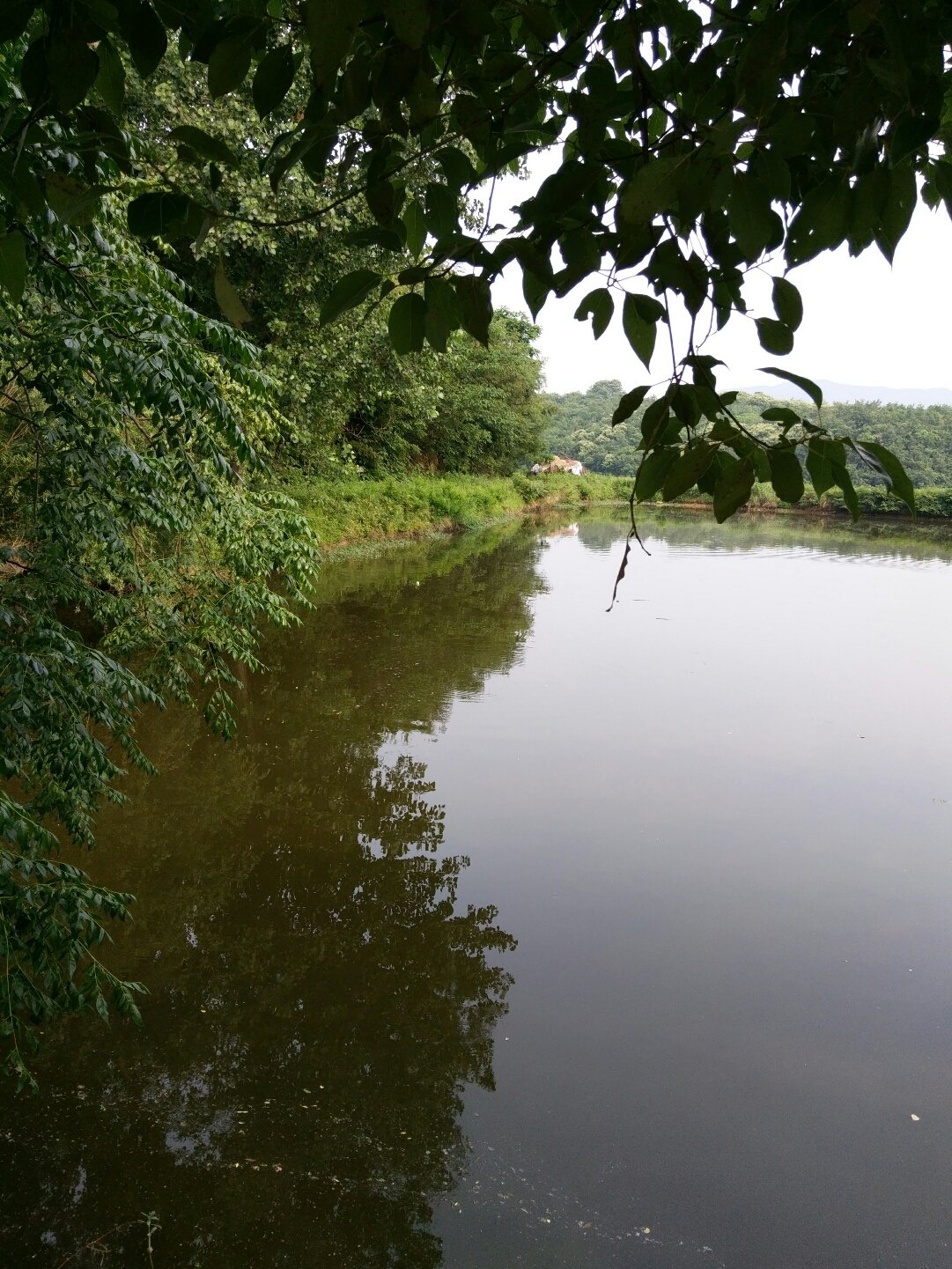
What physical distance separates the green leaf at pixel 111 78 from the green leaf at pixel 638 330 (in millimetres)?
708

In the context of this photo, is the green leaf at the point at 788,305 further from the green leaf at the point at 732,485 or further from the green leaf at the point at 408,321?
the green leaf at the point at 408,321

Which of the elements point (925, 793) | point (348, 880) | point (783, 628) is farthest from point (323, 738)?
point (783, 628)

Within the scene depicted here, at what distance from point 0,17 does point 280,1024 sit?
3.21 meters

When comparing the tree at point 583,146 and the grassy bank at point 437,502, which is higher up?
the tree at point 583,146

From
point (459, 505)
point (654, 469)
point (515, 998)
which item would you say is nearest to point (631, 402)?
point (654, 469)

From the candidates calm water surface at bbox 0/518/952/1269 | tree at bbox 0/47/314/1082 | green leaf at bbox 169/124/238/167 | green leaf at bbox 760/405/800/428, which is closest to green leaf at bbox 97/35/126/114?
green leaf at bbox 169/124/238/167

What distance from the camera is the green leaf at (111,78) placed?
3.76 ft

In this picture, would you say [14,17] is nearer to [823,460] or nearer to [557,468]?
[823,460]

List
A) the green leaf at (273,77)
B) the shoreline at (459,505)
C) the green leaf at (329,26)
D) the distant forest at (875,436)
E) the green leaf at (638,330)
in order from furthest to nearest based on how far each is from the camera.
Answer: the distant forest at (875,436)
the shoreline at (459,505)
the green leaf at (638,330)
the green leaf at (273,77)
the green leaf at (329,26)

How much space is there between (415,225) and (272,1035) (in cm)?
299

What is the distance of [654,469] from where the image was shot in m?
1.12

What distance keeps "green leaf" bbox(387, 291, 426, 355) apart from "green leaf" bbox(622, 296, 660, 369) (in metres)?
0.27

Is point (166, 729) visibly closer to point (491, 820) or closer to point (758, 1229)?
point (491, 820)

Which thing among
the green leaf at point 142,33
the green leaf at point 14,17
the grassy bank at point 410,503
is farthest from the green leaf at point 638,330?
the grassy bank at point 410,503
